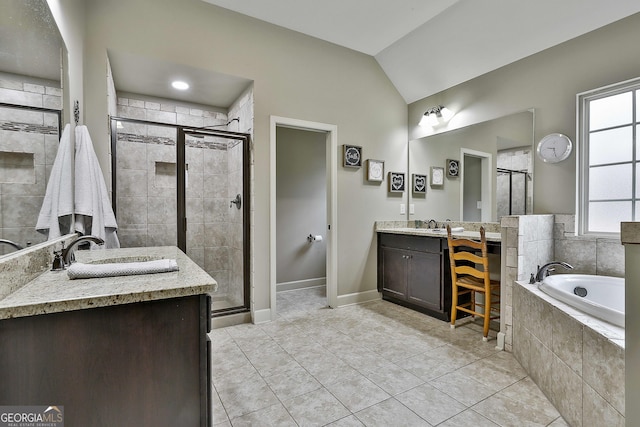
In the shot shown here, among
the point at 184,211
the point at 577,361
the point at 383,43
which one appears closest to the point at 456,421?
the point at 577,361

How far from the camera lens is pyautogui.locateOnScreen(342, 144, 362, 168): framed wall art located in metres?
3.54

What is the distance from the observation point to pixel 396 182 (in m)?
3.93

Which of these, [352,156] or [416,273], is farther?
[352,156]

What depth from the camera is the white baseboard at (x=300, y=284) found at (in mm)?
4352

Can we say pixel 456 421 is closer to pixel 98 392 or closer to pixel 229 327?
pixel 98 392

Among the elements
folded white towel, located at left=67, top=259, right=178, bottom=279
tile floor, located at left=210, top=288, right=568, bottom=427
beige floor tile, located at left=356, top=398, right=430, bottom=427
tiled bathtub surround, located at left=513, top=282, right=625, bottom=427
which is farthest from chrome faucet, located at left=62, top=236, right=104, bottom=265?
tiled bathtub surround, located at left=513, top=282, right=625, bottom=427

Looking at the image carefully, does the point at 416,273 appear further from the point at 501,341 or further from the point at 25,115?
the point at 25,115

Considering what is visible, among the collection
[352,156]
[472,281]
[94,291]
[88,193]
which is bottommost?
[472,281]

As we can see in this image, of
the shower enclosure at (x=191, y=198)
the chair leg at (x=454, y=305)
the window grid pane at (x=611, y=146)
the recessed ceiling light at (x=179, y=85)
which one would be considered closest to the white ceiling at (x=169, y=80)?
the recessed ceiling light at (x=179, y=85)

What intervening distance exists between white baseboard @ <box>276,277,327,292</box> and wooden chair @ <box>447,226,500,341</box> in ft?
6.97

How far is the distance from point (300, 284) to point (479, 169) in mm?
2824

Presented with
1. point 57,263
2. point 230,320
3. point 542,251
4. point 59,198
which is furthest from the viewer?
point 230,320

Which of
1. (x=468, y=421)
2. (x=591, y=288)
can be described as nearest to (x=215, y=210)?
(x=468, y=421)

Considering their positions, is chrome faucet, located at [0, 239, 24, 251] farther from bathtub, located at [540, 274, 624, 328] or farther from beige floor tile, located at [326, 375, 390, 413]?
bathtub, located at [540, 274, 624, 328]
